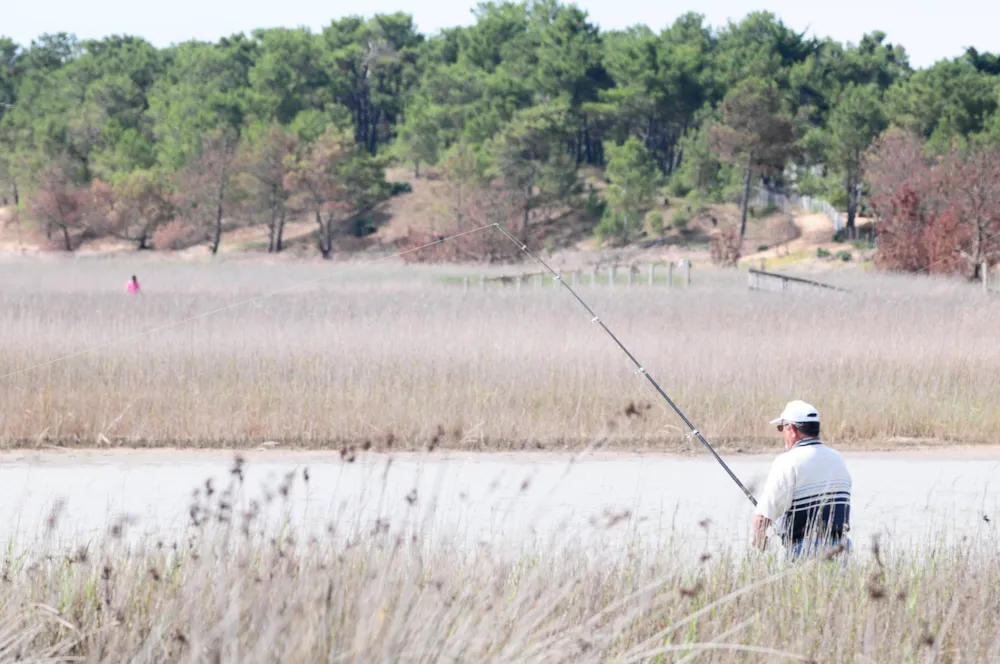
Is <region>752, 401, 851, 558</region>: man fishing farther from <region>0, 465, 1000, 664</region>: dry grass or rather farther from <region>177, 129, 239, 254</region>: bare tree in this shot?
<region>177, 129, 239, 254</region>: bare tree

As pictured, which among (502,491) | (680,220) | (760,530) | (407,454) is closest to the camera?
(760,530)

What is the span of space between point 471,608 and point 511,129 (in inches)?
3028

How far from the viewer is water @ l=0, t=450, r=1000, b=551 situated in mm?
8305

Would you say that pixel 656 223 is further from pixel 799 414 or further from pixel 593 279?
pixel 799 414

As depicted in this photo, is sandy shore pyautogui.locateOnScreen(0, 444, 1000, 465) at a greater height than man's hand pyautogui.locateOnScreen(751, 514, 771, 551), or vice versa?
man's hand pyautogui.locateOnScreen(751, 514, 771, 551)

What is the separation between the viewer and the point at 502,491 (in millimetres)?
9766

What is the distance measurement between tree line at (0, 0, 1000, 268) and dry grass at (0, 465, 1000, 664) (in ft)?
189

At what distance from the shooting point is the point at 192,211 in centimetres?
8269

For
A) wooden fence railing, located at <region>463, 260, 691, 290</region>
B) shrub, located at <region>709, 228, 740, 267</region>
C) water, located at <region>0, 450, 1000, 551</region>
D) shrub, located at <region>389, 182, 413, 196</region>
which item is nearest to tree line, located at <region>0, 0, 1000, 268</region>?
shrub, located at <region>389, 182, 413, 196</region>

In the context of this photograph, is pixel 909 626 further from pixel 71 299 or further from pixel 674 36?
pixel 674 36

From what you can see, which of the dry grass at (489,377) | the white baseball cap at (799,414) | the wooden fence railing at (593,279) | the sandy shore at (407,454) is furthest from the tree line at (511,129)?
the white baseball cap at (799,414)

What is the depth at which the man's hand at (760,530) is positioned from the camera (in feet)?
20.4

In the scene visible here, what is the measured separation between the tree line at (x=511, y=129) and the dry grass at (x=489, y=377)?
153ft

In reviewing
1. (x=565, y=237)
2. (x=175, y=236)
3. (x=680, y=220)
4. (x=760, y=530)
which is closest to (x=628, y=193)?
(x=680, y=220)
